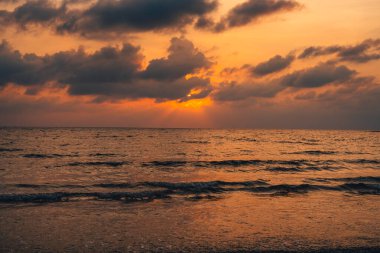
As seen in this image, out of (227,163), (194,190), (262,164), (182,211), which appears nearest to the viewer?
(182,211)

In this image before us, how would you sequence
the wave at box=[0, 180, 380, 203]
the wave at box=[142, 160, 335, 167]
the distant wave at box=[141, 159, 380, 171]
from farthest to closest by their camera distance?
the wave at box=[142, 160, 335, 167] → the distant wave at box=[141, 159, 380, 171] → the wave at box=[0, 180, 380, 203]

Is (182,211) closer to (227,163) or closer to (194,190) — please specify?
(194,190)

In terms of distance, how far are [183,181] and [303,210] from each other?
1089 centimetres

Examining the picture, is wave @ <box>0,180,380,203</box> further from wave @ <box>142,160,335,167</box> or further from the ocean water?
wave @ <box>142,160,335,167</box>

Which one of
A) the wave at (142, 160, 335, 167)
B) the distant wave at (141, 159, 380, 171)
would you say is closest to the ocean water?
Result: the distant wave at (141, 159, 380, 171)

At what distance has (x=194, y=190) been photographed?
2134cm

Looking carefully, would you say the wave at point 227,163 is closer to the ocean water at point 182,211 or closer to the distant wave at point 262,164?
the distant wave at point 262,164

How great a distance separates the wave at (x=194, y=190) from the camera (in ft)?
59.3

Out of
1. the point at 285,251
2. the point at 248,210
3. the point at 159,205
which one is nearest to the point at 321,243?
the point at 285,251

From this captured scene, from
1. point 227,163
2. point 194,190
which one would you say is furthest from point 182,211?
point 227,163

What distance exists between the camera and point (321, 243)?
35.0ft

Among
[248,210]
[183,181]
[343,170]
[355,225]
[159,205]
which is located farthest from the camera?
[343,170]

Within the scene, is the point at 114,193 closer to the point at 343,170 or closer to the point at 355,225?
the point at 355,225

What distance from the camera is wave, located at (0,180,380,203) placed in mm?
18078
